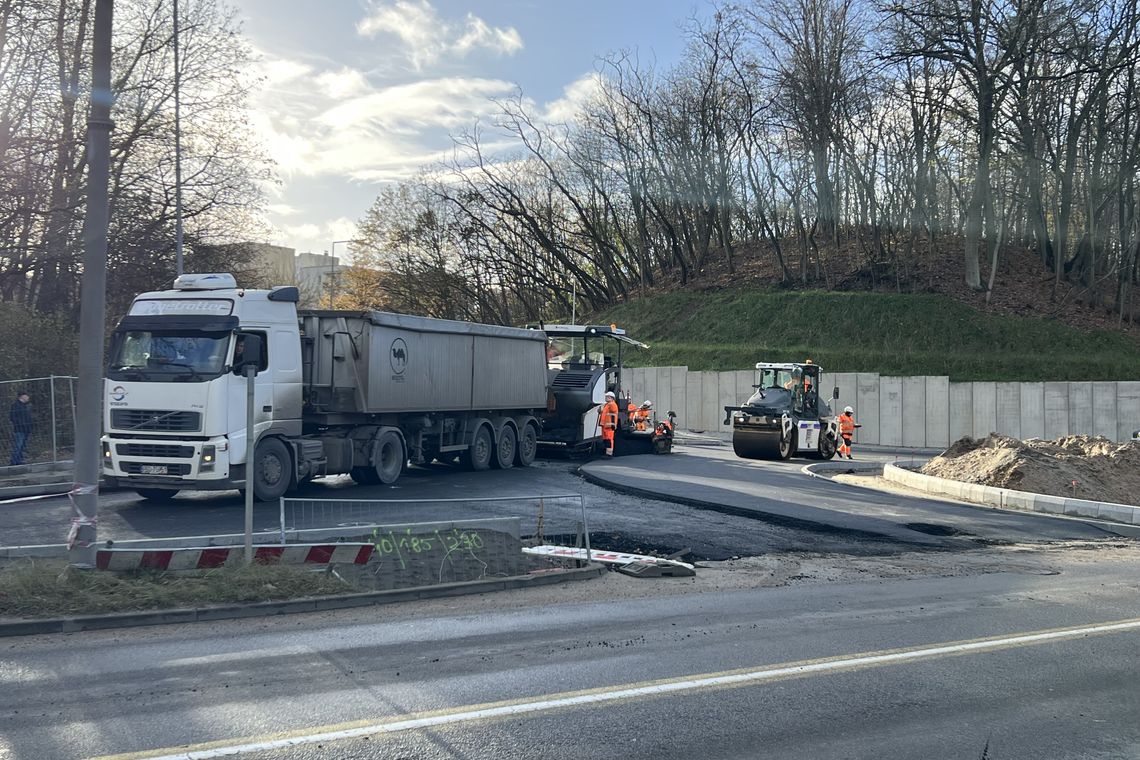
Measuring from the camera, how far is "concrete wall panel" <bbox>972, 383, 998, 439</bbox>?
110ft

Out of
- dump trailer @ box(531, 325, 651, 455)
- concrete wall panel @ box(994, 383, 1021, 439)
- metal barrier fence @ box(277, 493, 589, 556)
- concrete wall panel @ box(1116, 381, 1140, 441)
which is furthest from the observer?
concrete wall panel @ box(994, 383, 1021, 439)

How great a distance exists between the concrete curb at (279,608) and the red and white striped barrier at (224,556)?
0.82 metres

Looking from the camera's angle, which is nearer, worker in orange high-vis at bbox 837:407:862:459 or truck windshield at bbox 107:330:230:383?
truck windshield at bbox 107:330:230:383

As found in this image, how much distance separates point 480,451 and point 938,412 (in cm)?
1980

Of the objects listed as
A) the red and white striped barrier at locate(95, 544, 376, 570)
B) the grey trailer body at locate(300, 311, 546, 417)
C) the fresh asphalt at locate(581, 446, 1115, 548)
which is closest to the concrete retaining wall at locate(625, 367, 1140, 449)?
the fresh asphalt at locate(581, 446, 1115, 548)

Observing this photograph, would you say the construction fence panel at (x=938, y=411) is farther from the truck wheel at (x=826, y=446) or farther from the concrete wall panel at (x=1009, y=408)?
the truck wheel at (x=826, y=446)

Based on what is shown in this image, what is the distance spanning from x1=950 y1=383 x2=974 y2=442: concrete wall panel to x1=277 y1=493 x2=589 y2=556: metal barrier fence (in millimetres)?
24148

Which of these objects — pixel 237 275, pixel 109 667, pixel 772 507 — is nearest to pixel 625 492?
pixel 772 507

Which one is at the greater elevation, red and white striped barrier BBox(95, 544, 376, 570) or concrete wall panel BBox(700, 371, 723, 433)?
concrete wall panel BBox(700, 371, 723, 433)

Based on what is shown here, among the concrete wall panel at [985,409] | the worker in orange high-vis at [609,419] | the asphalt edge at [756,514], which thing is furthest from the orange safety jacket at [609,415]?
the concrete wall panel at [985,409]

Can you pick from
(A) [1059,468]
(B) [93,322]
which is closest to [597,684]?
(B) [93,322]

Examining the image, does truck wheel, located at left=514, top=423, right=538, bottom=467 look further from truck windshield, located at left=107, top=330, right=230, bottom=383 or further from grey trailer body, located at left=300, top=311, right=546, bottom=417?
truck windshield, located at left=107, top=330, right=230, bottom=383

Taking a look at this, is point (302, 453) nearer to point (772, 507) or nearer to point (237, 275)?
point (772, 507)

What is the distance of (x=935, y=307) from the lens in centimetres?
4238
